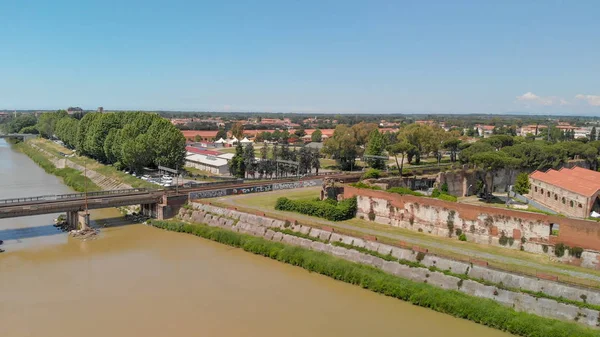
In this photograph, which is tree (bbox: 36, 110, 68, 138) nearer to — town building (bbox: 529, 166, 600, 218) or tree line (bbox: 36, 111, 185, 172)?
tree line (bbox: 36, 111, 185, 172)

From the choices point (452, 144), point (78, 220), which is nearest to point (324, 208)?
point (78, 220)

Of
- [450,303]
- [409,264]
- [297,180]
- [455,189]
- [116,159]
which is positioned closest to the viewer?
[450,303]

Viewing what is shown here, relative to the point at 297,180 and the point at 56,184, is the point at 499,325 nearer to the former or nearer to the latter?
the point at 297,180

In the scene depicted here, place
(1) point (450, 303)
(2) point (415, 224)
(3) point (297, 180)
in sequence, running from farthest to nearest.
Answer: (3) point (297, 180) < (2) point (415, 224) < (1) point (450, 303)

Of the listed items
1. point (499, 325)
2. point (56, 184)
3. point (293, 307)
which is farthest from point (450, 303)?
point (56, 184)

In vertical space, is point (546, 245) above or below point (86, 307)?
above

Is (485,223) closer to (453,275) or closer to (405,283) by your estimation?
(453,275)

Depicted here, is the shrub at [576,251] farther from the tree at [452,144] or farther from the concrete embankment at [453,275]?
the tree at [452,144]
